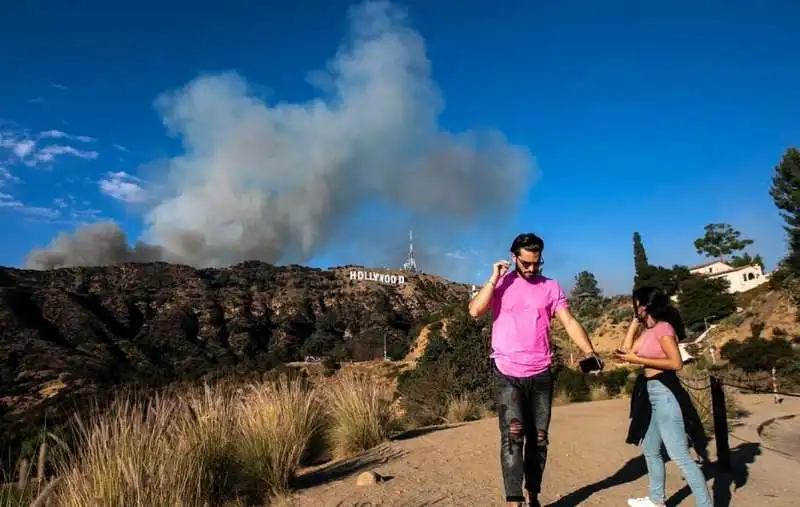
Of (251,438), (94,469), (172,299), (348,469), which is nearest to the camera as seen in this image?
(94,469)

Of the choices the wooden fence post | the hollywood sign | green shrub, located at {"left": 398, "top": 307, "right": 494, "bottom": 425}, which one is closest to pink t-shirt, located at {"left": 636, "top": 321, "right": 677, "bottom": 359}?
the wooden fence post

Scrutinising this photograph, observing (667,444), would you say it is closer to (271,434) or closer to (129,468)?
(271,434)

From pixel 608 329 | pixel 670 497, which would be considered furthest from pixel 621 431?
pixel 608 329

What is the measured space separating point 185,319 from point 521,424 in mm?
77882

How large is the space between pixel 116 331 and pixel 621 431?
71528mm

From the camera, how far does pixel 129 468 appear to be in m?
3.88

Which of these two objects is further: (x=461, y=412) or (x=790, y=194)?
(x=790, y=194)

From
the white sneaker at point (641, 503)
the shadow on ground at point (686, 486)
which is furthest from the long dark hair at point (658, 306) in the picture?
the shadow on ground at point (686, 486)

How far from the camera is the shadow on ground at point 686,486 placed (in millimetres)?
5109

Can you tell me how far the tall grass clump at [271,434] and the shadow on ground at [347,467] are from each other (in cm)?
23

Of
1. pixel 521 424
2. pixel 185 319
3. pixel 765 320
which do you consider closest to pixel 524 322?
pixel 521 424

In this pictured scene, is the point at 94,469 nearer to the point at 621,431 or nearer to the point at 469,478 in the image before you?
the point at 469,478

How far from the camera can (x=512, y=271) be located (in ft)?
15.0

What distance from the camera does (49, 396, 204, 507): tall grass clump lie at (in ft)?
12.3
